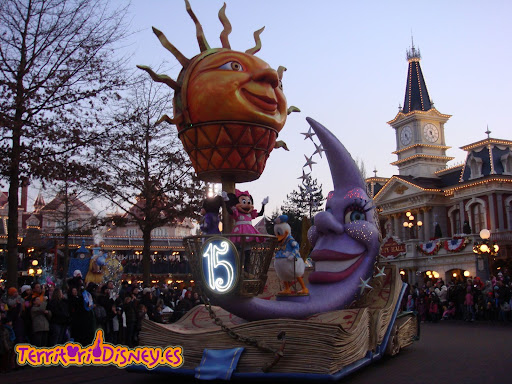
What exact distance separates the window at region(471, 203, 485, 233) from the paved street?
31.1m

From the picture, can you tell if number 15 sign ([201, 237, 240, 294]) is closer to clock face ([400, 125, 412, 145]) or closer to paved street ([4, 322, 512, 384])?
paved street ([4, 322, 512, 384])

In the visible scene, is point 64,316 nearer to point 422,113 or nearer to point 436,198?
point 436,198

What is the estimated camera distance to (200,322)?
8844mm

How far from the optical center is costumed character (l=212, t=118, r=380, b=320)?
8.88 meters

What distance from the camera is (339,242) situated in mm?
9695

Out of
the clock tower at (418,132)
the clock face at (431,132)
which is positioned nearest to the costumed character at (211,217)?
the clock tower at (418,132)

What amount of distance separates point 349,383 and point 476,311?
46.8 feet

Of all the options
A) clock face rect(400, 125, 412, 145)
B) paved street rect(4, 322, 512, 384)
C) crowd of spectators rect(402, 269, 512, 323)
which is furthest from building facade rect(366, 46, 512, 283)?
paved street rect(4, 322, 512, 384)

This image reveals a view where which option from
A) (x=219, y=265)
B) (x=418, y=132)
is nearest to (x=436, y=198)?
(x=418, y=132)

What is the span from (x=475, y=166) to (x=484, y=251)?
2150 centimetres

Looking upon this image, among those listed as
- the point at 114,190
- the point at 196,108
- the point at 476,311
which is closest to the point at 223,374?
the point at 196,108

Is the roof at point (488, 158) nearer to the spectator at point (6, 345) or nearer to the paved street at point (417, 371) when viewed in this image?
the paved street at point (417, 371)

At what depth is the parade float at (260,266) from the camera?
6.95 meters

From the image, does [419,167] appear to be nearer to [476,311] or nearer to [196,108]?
[476,311]
